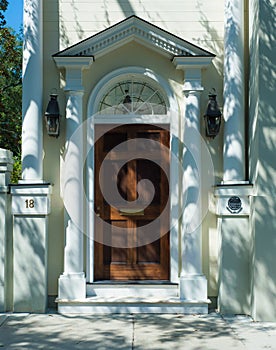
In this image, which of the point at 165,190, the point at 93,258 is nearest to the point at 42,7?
the point at 165,190

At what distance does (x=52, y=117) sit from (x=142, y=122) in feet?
4.11

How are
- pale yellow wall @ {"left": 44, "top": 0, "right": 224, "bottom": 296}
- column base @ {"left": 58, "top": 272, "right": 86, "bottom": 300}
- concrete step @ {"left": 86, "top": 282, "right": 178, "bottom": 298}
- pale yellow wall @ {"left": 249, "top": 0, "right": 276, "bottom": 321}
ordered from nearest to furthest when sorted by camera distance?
pale yellow wall @ {"left": 249, "top": 0, "right": 276, "bottom": 321}, column base @ {"left": 58, "top": 272, "right": 86, "bottom": 300}, concrete step @ {"left": 86, "top": 282, "right": 178, "bottom": 298}, pale yellow wall @ {"left": 44, "top": 0, "right": 224, "bottom": 296}

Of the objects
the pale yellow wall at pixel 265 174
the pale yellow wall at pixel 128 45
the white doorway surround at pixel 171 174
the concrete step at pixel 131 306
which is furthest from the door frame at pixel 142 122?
the pale yellow wall at pixel 265 174

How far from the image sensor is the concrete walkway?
18.2 ft

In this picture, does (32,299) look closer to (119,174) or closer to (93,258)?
(93,258)

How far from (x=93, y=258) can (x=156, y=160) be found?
1.64m

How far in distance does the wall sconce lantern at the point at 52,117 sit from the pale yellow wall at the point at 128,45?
19 cm

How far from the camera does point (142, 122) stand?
7.29m

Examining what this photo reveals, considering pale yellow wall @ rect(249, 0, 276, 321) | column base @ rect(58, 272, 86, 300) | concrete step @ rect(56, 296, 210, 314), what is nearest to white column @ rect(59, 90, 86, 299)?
column base @ rect(58, 272, 86, 300)

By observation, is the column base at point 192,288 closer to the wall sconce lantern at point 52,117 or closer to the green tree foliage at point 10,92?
the wall sconce lantern at point 52,117

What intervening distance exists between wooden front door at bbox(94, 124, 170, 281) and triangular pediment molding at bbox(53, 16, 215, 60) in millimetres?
1079

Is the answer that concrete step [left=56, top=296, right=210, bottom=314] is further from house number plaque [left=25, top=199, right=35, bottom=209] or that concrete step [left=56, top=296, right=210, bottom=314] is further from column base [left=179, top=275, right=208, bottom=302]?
house number plaque [left=25, top=199, right=35, bottom=209]

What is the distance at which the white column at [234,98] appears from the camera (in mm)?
6996

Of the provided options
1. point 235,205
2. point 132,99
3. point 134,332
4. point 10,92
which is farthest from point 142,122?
point 10,92
